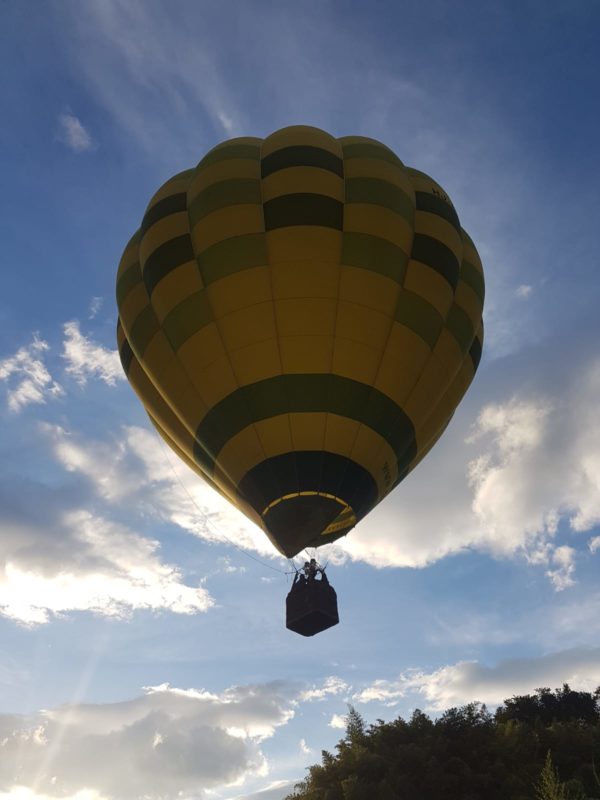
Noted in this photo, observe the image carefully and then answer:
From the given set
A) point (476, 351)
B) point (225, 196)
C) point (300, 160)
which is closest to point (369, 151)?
point (300, 160)

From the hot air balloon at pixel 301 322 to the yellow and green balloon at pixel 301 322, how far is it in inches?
1.2

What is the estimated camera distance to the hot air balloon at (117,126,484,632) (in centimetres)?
1346

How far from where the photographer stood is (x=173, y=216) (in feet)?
49.6

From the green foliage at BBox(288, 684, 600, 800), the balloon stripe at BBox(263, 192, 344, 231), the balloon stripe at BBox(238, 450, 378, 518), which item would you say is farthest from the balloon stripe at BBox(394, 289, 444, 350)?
the green foliage at BBox(288, 684, 600, 800)

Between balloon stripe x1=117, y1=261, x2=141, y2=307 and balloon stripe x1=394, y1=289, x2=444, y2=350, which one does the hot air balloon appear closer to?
balloon stripe x1=394, y1=289, x2=444, y2=350

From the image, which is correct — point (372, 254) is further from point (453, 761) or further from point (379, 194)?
point (453, 761)

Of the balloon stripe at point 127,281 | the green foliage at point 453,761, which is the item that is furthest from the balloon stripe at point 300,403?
the green foliage at point 453,761

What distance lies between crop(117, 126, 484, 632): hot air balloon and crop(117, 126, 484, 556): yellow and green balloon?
0.10 feet

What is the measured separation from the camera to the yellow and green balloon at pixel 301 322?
13461 mm

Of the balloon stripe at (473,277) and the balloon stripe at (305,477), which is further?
the balloon stripe at (473,277)

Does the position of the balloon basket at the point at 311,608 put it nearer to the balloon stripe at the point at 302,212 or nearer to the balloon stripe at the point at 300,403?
the balloon stripe at the point at 300,403

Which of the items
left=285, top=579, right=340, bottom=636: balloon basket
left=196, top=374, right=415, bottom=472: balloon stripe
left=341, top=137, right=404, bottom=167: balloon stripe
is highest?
left=341, top=137, right=404, bottom=167: balloon stripe

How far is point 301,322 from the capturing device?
13508 millimetres

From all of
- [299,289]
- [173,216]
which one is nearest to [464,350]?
[299,289]
